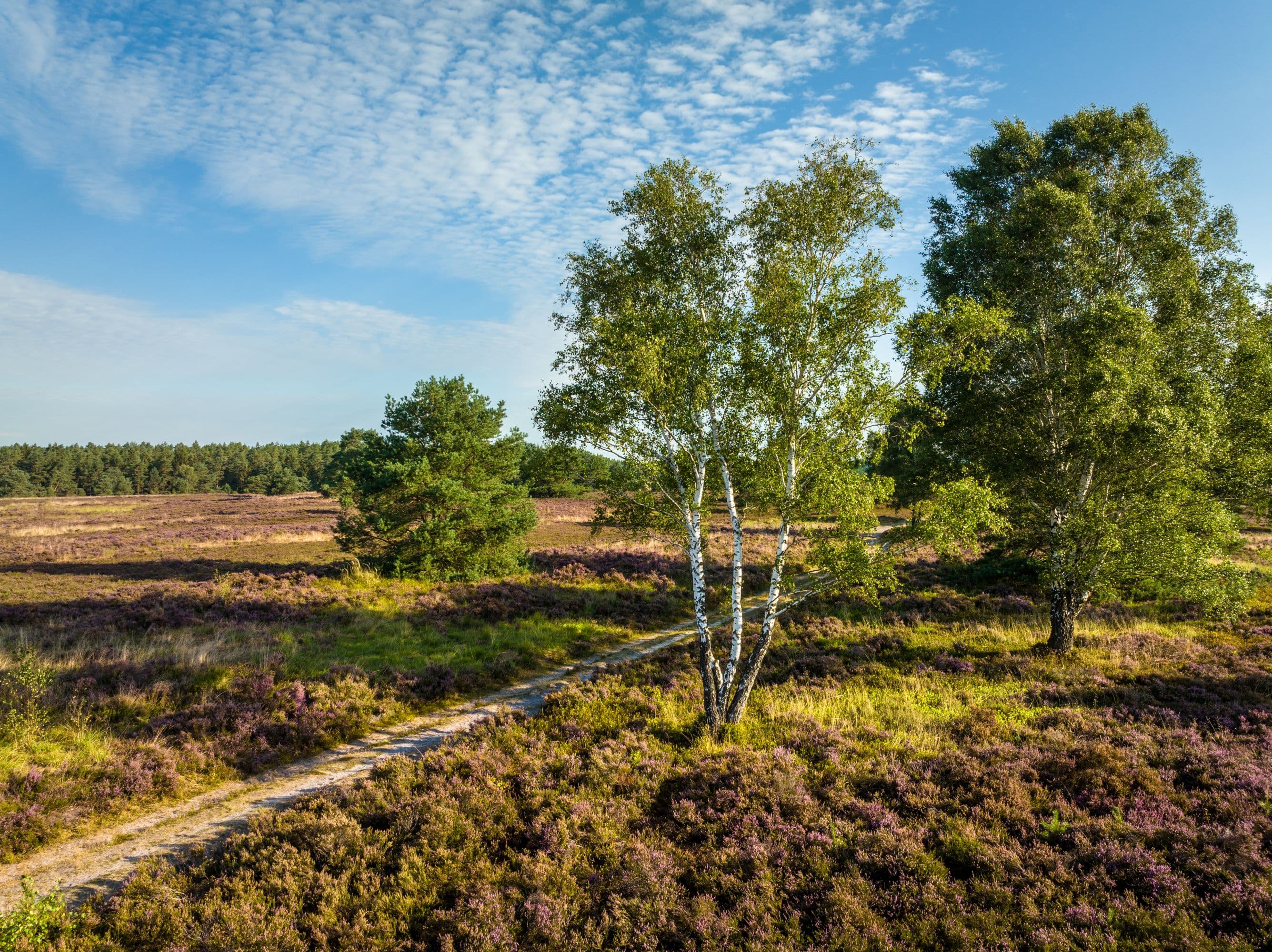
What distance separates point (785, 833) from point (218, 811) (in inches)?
375

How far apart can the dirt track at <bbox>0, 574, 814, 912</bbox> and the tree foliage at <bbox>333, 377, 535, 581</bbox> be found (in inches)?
455

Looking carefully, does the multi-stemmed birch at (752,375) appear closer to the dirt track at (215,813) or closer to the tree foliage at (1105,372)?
the tree foliage at (1105,372)

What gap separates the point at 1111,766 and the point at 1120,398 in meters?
9.32

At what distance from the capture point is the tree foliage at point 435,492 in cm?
2470

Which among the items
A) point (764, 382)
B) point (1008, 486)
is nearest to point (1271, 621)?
point (1008, 486)

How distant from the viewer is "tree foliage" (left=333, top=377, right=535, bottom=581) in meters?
24.7

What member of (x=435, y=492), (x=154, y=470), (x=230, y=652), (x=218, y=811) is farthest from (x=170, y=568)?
(x=154, y=470)

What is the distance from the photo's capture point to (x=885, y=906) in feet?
22.1

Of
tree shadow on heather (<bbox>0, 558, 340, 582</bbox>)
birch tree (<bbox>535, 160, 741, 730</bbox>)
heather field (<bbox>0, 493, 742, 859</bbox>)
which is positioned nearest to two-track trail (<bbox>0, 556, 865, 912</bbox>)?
heather field (<bbox>0, 493, 742, 859</bbox>)

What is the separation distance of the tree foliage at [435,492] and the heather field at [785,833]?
11022 mm

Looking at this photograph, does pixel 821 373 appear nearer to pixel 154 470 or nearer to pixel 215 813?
pixel 215 813

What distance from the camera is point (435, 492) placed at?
2459cm

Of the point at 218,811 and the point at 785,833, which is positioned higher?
the point at 785,833

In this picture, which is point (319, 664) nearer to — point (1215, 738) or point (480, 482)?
point (480, 482)
